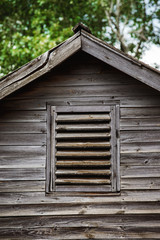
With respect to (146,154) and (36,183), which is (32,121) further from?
(146,154)

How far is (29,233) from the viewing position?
15.0ft

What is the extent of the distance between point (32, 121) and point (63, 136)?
1.99ft

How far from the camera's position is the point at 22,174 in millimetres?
4695

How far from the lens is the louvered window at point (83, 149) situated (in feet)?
15.1

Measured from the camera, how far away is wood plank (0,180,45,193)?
15.3 feet

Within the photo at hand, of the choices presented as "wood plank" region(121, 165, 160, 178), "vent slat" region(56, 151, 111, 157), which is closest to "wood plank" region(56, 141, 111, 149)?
"vent slat" region(56, 151, 111, 157)

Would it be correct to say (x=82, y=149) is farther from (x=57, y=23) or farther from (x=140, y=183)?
(x=57, y=23)

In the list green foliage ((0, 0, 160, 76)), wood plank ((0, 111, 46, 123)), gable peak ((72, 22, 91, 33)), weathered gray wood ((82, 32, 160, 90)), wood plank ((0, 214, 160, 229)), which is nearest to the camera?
weathered gray wood ((82, 32, 160, 90))

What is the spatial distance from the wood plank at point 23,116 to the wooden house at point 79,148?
2 cm

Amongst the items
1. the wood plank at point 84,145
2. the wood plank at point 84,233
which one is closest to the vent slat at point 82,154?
the wood plank at point 84,145

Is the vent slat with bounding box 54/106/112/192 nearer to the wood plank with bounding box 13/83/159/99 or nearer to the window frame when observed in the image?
the window frame

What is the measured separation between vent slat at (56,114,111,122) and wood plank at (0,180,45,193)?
3.70ft

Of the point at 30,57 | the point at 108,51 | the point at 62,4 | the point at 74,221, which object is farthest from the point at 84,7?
the point at 74,221

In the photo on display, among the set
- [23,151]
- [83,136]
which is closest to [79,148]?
[83,136]
